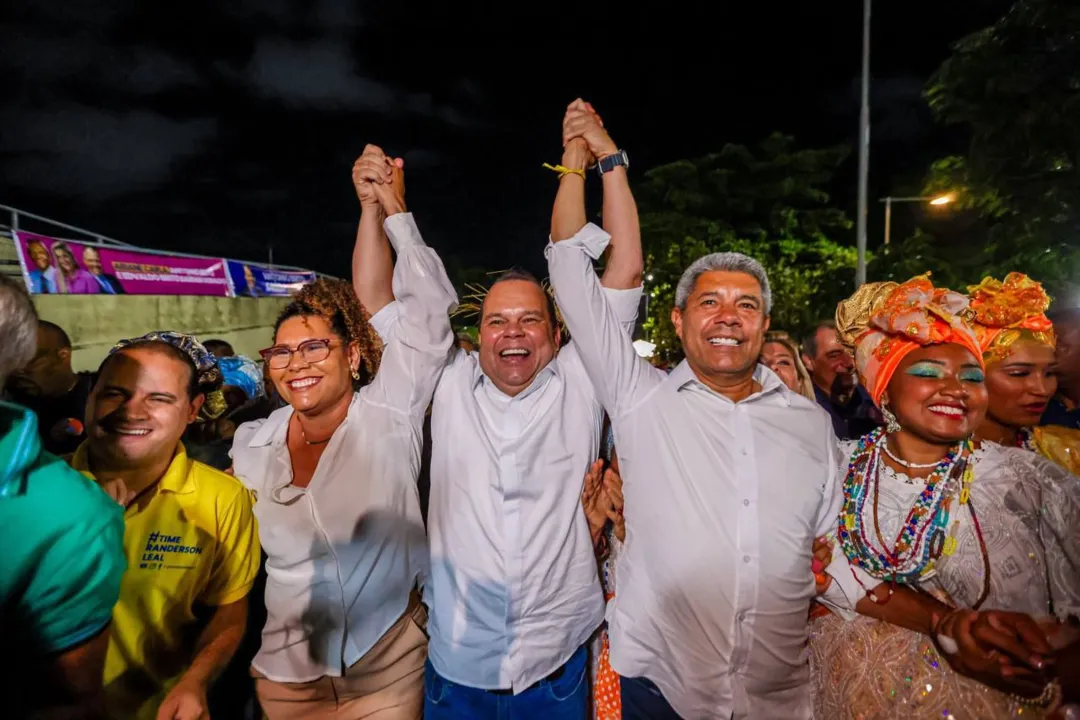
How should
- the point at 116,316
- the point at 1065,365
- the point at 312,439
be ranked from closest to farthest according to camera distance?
the point at 312,439 → the point at 1065,365 → the point at 116,316

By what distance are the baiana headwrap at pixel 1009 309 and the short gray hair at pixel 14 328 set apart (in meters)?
2.91

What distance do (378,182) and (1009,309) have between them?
97.8 inches

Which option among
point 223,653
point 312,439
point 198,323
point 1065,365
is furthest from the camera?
point 198,323

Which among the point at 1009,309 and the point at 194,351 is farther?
the point at 194,351

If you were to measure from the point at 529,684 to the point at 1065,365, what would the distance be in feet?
10.5

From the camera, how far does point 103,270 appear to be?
12.2 m

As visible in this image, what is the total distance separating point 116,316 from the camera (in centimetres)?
1186

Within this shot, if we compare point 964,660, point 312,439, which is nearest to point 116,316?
point 312,439

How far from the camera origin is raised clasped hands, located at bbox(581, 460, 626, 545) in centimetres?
237

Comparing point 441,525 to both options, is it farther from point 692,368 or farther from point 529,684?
point 692,368

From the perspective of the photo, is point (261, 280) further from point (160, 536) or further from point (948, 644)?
point (948, 644)

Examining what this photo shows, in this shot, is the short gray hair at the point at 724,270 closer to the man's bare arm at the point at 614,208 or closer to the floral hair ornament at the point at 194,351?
the man's bare arm at the point at 614,208

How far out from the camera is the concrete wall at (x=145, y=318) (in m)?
10.6

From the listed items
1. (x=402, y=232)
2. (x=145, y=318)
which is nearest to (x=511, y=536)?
(x=402, y=232)
